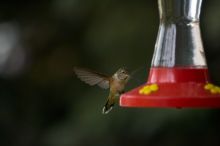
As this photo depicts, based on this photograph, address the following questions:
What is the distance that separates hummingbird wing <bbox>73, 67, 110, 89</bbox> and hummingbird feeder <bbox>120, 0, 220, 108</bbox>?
0.49 meters

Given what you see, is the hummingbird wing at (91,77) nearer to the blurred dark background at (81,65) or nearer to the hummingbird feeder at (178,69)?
the hummingbird feeder at (178,69)

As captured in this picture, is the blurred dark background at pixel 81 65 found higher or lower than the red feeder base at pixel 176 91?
lower

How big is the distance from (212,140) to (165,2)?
3.01 metres

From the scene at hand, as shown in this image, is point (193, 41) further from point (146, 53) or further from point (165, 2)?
point (146, 53)

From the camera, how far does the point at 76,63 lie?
25.0 ft

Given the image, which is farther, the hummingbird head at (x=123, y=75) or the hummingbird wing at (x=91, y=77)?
the hummingbird head at (x=123, y=75)

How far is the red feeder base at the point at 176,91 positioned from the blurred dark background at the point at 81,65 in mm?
2550

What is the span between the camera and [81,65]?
24.5ft

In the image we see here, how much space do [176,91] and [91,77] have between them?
3.05 ft

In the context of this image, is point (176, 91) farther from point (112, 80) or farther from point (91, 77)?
point (112, 80)

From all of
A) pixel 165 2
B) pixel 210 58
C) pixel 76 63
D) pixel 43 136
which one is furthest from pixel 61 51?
pixel 165 2

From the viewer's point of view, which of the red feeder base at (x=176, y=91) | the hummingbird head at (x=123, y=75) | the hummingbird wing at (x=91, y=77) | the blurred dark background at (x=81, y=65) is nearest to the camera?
the red feeder base at (x=176, y=91)

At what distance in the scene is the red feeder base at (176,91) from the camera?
9.86 ft

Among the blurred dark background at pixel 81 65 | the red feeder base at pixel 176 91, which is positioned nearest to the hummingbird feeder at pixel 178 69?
the red feeder base at pixel 176 91
